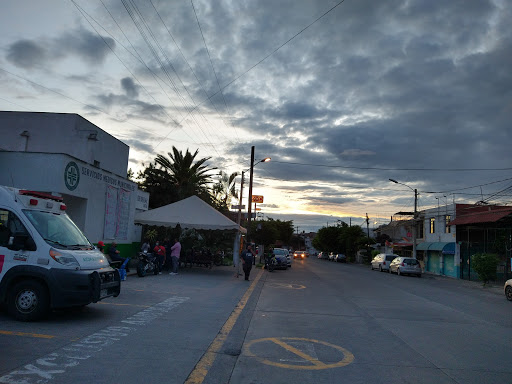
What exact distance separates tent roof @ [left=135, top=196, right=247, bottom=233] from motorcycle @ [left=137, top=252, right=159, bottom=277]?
9.51 ft

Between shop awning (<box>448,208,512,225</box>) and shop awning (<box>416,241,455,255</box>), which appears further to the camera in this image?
shop awning (<box>416,241,455,255</box>)

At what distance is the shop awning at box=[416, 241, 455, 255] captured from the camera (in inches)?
1437

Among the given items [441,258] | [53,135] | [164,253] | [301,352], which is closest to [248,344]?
[301,352]

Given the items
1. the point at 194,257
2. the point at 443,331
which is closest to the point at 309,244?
the point at 194,257

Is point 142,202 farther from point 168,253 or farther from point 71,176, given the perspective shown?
point 71,176

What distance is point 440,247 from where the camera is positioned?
3766 centimetres

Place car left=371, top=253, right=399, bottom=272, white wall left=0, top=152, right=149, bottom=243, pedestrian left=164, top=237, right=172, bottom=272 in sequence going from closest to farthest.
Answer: white wall left=0, top=152, right=149, bottom=243
pedestrian left=164, top=237, right=172, bottom=272
car left=371, top=253, right=399, bottom=272

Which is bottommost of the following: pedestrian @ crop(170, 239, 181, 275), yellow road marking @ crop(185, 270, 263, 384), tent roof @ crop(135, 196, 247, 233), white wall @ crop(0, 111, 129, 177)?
yellow road marking @ crop(185, 270, 263, 384)

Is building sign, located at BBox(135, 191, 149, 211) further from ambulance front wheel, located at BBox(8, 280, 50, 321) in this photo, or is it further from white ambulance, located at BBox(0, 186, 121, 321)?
ambulance front wheel, located at BBox(8, 280, 50, 321)

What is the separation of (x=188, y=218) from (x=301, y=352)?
15.6 m

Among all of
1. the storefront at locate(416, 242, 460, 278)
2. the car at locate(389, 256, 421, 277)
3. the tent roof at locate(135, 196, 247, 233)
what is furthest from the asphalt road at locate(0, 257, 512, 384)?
the storefront at locate(416, 242, 460, 278)

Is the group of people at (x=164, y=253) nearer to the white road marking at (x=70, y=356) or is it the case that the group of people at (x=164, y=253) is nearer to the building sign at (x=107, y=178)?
the building sign at (x=107, y=178)

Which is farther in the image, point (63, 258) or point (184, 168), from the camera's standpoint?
point (184, 168)

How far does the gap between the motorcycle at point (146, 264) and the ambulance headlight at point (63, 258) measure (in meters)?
9.77
